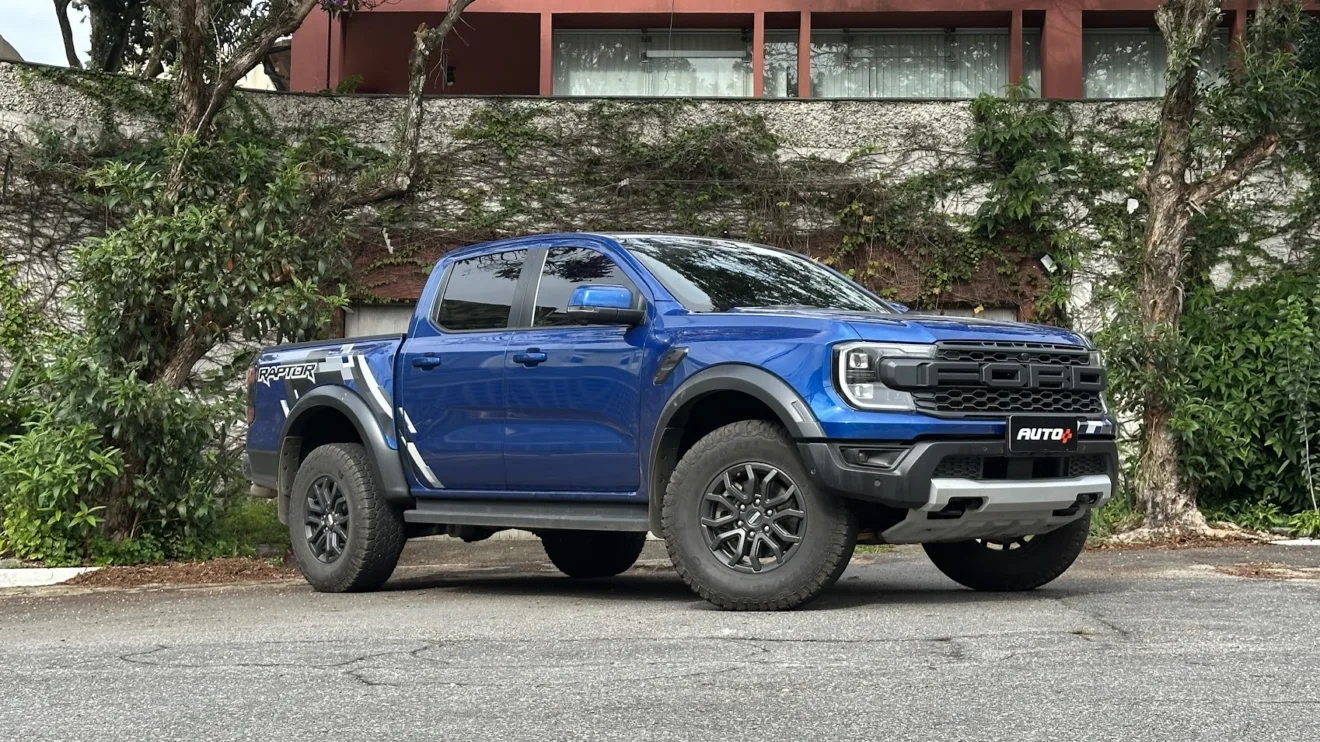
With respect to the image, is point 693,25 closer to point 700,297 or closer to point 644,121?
point 644,121

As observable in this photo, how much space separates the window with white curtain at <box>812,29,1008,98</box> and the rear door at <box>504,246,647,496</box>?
13336mm

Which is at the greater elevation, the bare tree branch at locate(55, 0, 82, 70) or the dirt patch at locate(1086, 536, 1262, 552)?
the bare tree branch at locate(55, 0, 82, 70)

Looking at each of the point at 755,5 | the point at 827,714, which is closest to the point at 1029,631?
the point at 827,714

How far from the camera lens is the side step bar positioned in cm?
761

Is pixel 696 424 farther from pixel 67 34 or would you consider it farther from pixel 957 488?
pixel 67 34

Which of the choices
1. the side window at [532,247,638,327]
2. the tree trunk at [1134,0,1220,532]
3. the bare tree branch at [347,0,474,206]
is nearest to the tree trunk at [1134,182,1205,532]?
the tree trunk at [1134,0,1220,532]

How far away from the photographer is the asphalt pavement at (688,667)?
445 centimetres

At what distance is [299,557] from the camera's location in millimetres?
9242

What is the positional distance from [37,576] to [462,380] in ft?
13.4

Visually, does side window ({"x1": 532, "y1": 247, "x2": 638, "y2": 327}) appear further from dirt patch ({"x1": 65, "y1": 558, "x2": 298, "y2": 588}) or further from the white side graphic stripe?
dirt patch ({"x1": 65, "y1": 558, "x2": 298, "y2": 588})

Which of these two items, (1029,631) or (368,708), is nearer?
(368,708)

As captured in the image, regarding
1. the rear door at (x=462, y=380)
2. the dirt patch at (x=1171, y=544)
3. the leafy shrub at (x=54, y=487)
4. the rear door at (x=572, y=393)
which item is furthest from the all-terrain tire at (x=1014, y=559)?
the leafy shrub at (x=54, y=487)

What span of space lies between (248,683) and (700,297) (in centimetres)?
322

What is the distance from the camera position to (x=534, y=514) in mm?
8016
